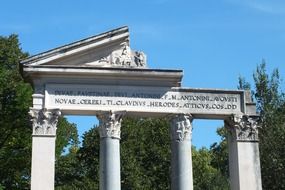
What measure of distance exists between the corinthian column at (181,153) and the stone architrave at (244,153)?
7.68ft

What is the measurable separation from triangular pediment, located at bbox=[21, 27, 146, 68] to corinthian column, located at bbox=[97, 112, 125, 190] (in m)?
2.51

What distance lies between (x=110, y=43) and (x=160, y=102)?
3.62 meters

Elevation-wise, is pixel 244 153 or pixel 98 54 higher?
pixel 98 54

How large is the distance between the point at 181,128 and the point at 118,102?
125 inches

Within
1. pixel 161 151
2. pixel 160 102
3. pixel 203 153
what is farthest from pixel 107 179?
pixel 203 153

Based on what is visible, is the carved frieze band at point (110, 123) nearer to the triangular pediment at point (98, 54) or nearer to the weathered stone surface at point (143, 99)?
the weathered stone surface at point (143, 99)

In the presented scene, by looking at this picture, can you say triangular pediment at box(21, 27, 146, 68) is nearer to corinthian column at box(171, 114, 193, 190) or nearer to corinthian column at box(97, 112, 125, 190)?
corinthian column at box(97, 112, 125, 190)

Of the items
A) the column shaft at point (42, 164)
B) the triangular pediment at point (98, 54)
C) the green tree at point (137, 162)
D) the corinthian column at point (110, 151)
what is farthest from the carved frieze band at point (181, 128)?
the green tree at point (137, 162)

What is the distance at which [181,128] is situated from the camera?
85.6 ft

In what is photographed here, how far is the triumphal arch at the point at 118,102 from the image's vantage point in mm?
24938

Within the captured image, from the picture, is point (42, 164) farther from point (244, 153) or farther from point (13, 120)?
point (13, 120)

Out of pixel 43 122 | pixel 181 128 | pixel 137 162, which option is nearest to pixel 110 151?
pixel 43 122

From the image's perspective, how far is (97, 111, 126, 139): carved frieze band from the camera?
25344 millimetres

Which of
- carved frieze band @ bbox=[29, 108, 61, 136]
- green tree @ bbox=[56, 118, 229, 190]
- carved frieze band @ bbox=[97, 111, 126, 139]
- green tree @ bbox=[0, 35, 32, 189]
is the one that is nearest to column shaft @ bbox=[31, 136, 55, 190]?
carved frieze band @ bbox=[29, 108, 61, 136]
